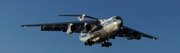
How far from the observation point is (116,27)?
1620 inches

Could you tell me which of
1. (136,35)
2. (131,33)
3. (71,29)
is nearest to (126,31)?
(131,33)

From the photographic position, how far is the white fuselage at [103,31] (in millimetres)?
41366

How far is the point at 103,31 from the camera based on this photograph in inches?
1663

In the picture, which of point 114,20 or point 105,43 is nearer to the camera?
point 114,20

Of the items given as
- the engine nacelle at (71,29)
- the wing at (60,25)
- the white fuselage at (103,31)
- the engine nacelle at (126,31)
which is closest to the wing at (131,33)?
the engine nacelle at (126,31)

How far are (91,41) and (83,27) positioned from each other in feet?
5.86

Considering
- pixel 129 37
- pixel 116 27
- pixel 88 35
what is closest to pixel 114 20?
pixel 116 27

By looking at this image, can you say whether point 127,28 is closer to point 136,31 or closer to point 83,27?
point 136,31

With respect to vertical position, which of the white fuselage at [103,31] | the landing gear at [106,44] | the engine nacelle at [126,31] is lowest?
the landing gear at [106,44]

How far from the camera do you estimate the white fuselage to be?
136 ft

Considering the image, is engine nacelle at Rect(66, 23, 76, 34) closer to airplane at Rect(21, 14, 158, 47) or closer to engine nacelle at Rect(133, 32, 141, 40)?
airplane at Rect(21, 14, 158, 47)

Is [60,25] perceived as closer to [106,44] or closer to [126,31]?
[106,44]

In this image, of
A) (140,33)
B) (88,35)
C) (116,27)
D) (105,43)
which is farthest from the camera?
(140,33)

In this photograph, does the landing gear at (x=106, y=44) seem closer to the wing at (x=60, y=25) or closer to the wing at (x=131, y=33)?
the wing at (x=131, y=33)
